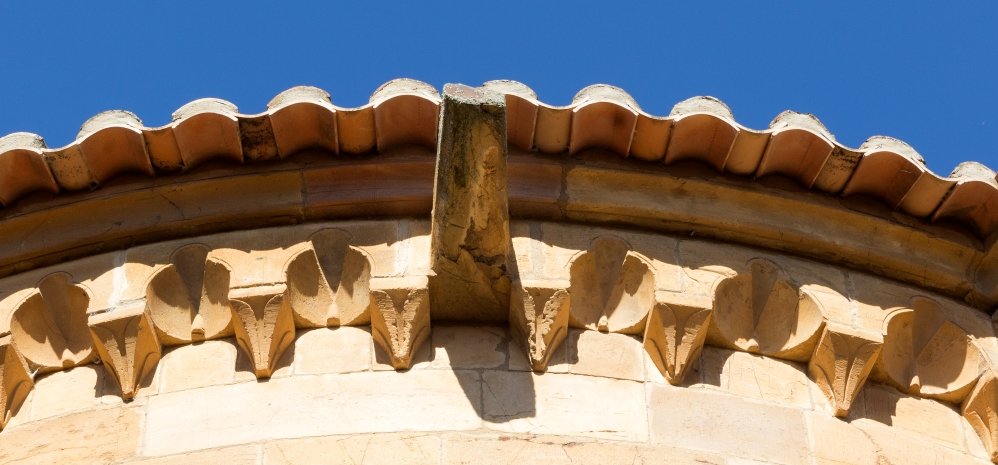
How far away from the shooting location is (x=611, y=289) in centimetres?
697

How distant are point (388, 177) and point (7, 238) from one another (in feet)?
4.98

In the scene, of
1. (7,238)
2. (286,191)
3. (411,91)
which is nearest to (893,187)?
(411,91)

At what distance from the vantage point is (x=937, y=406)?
276 inches

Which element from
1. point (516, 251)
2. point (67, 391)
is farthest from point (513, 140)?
point (67, 391)

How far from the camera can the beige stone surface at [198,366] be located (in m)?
6.64

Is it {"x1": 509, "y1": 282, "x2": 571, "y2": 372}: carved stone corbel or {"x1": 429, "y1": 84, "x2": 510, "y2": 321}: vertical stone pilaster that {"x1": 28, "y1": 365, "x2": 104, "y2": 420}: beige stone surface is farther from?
{"x1": 509, "y1": 282, "x2": 571, "y2": 372}: carved stone corbel

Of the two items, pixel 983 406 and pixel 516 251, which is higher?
pixel 516 251

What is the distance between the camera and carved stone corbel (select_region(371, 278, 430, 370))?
6.66 m

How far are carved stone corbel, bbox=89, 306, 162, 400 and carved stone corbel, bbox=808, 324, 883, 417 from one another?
2.47m

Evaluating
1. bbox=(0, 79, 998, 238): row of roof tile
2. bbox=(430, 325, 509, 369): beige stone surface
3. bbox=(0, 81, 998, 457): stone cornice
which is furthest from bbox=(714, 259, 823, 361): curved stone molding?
bbox=(430, 325, 509, 369): beige stone surface

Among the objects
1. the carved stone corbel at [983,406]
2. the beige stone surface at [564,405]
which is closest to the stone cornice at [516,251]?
the carved stone corbel at [983,406]

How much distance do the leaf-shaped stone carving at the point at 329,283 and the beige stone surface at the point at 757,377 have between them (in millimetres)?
1307

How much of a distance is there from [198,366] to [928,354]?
281 cm

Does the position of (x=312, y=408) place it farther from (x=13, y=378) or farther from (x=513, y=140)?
(x=513, y=140)
